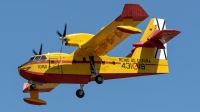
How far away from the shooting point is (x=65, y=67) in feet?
133

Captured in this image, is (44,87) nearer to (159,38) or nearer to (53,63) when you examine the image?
(53,63)

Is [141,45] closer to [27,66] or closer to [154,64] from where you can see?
[154,64]

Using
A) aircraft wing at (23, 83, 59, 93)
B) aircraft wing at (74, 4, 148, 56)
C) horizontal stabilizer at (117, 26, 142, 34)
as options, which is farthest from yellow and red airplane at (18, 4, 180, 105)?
aircraft wing at (23, 83, 59, 93)

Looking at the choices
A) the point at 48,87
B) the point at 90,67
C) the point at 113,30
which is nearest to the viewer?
the point at 113,30

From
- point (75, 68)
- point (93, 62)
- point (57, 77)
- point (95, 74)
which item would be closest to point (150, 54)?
point (93, 62)

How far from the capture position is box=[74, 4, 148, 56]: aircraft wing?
36.7m

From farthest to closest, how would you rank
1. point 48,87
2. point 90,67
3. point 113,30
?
point 48,87 → point 90,67 → point 113,30

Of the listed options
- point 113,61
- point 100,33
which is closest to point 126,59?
point 113,61

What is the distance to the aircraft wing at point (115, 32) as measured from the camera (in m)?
36.7

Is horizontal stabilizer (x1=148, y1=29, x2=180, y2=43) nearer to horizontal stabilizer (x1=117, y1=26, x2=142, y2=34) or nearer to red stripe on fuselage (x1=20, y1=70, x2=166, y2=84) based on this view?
horizontal stabilizer (x1=117, y1=26, x2=142, y2=34)

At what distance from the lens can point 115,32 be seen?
39125 millimetres

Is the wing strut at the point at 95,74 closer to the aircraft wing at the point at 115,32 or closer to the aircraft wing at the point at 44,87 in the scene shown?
the aircraft wing at the point at 115,32

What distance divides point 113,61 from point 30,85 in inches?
238

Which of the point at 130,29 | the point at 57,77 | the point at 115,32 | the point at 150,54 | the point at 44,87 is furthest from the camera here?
the point at 44,87
